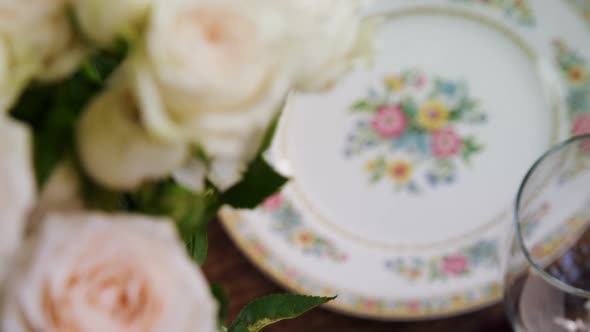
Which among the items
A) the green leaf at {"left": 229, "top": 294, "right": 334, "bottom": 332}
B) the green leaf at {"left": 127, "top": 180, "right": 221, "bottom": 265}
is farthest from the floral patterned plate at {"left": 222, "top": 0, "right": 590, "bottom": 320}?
the green leaf at {"left": 127, "top": 180, "right": 221, "bottom": 265}

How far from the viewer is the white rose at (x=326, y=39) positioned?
6.0 inches

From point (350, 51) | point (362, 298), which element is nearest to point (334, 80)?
point (350, 51)

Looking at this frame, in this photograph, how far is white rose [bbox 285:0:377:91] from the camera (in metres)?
0.15

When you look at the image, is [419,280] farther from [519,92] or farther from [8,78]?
[8,78]

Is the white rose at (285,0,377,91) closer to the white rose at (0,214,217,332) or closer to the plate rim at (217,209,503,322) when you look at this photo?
the white rose at (0,214,217,332)

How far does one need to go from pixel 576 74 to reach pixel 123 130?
468 mm

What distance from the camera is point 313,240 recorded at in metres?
0.49

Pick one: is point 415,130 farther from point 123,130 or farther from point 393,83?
point 123,130

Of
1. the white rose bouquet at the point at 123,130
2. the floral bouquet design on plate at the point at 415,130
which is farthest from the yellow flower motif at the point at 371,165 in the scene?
the white rose bouquet at the point at 123,130

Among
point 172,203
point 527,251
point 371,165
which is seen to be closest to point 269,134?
point 172,203

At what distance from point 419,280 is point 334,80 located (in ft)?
1.08

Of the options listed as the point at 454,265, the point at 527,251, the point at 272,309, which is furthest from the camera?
the point at 454,265

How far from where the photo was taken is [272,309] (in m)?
0.27

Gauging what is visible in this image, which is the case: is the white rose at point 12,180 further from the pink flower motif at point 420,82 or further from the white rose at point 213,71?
the pink flower motif at point 420,82
